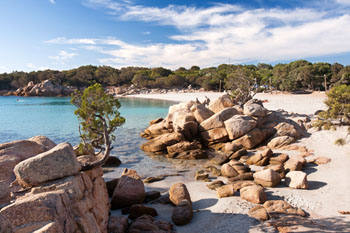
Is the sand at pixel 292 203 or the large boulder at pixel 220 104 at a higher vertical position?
the large boulder at pixel 220 104

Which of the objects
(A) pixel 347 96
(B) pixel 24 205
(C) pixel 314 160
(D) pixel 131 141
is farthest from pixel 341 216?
(D) pixel 131 141

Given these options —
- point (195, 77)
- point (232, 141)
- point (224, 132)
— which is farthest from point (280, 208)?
point (195, 77)

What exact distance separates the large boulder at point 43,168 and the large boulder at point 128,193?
445 centimetres

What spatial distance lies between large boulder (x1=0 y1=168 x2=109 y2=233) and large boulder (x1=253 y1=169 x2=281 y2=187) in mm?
7878

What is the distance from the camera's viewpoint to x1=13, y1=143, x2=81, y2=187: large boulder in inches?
222

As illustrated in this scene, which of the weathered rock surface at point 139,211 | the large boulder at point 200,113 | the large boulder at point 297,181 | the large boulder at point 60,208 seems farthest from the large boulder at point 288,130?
the large boulder at point 60,208

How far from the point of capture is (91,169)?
716 cm

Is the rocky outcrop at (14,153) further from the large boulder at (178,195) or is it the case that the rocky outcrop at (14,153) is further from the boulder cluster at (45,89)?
the boulder cluster at (45,89)

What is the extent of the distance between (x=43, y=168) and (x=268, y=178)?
388 inches

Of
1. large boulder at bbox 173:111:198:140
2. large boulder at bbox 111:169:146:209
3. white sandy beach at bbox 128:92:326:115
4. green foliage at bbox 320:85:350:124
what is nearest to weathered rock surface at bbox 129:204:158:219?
large boulder at bbox 111:169:146:209

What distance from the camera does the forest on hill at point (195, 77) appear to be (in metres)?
56.7

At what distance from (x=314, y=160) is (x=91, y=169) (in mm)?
13470

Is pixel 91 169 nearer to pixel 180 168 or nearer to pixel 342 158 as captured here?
pixel 180 168

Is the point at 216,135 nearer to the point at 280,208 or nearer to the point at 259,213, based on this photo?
the point at 280,208
